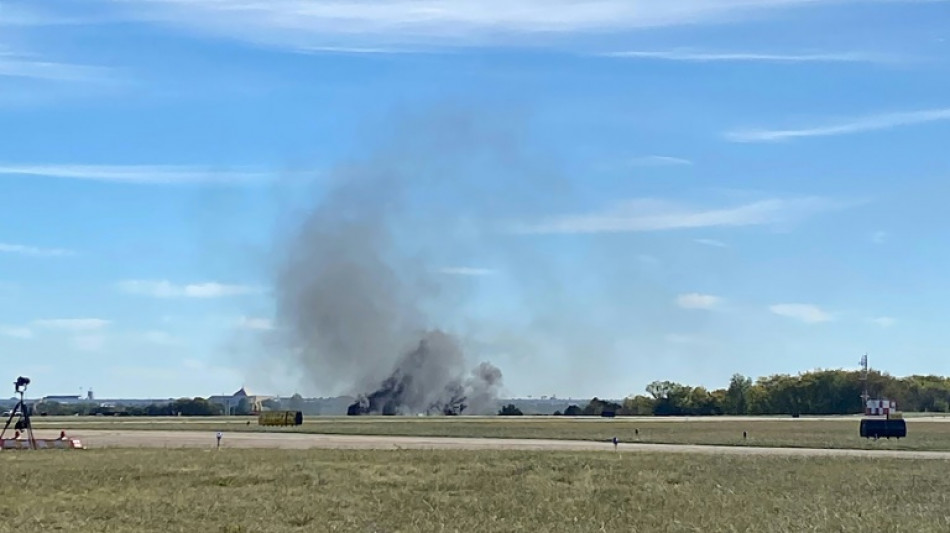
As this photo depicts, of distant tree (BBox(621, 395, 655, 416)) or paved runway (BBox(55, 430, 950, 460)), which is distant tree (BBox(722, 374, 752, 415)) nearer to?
distant tree (BBox(621, 395, 655, 416))

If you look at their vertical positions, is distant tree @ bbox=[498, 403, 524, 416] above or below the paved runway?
below

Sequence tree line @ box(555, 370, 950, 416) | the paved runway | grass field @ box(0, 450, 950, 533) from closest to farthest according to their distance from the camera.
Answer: grass field @ box(0, 450, 950, 533)
the paved runway
tree line @ box(555, 370, 950, 416)

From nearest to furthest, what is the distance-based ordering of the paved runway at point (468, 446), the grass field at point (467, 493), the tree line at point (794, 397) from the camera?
1. the grass field at point (467, 493)
2. the paved runway at point (468, 446)
3. the tree line at point (794, 397)

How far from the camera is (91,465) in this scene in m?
33.9

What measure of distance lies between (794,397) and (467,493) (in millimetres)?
109593

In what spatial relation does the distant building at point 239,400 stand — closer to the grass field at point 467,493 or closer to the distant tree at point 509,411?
the distant tree at point 509,411

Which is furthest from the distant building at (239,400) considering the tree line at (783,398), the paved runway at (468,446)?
the paved runway at (468,446)

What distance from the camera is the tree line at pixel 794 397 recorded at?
127 meters

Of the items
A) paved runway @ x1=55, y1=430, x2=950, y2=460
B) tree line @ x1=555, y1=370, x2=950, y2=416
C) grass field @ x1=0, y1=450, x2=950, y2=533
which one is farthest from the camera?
tree line @ x1=555, y1=370, x2=950, y2=416

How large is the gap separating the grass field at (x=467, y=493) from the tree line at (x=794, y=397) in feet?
305

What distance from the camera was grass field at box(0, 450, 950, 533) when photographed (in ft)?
66.9

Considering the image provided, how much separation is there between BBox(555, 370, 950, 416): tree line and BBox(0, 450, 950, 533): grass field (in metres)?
92.8

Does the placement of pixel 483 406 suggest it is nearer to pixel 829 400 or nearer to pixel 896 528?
pixel 829 400

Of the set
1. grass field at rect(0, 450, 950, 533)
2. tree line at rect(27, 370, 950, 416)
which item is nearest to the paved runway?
grass field at rect(0, 450, 950, 533)
